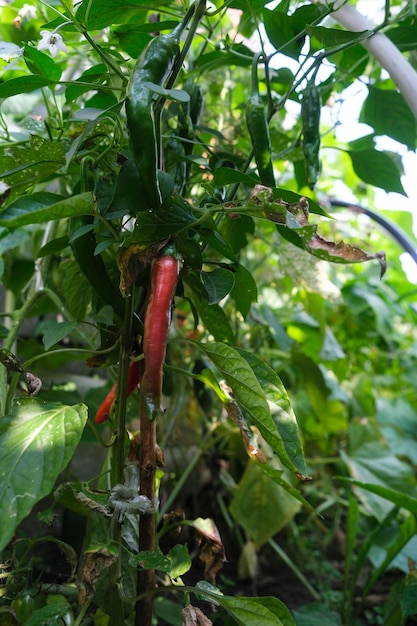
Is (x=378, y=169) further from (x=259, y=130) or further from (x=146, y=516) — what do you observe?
(x=146, y=516)

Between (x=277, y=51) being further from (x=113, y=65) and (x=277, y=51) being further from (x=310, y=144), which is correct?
(x=113, y=65)

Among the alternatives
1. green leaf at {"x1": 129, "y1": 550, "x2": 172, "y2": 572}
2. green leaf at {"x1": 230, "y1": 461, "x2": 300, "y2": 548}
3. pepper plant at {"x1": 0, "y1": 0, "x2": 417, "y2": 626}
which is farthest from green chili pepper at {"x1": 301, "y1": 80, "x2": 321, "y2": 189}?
green leaf at {"x1": 230, "y1": 461, "x2": 300, "y2": 548}

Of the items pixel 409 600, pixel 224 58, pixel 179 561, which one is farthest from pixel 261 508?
pixel 224 58

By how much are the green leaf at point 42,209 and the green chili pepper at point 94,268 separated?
0.17ft

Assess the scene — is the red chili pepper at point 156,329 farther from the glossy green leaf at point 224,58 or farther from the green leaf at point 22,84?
the glossy green leaf at point 224,58

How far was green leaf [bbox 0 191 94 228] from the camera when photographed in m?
0.45

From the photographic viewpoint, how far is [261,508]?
1076 millimetres

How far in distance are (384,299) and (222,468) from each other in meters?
0.94

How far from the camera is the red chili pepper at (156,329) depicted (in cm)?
53

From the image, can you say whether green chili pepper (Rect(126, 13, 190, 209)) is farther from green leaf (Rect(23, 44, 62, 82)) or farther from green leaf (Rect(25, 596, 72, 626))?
green leaf (Rect(25, 596, 72, 626))

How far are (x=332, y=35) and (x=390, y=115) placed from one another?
27 cm

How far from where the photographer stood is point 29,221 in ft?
1.50

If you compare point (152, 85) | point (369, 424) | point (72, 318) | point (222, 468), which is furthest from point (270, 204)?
point (369, 424)

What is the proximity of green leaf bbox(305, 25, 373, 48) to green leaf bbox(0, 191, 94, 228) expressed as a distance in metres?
0.30
